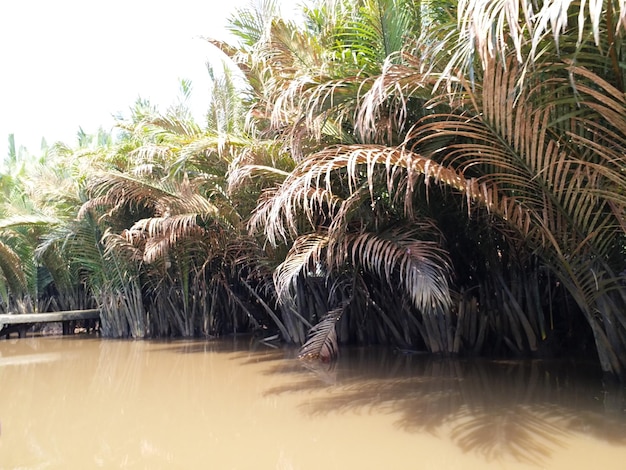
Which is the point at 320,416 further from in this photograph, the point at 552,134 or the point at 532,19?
the point at 532,19

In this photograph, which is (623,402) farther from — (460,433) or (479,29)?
(479,29)

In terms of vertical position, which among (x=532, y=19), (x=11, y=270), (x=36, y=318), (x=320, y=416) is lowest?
(x=320, y=416)

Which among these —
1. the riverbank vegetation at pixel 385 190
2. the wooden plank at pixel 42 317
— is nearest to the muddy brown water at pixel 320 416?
the riverbank vegetation at pixel 385 190

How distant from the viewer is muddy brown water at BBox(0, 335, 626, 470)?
2928 millimetres

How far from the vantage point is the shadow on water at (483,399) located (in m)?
3.08

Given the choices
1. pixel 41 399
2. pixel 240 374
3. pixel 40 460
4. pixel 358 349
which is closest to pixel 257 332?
pixel 358 349

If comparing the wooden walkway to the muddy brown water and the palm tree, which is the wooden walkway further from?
the palm tree

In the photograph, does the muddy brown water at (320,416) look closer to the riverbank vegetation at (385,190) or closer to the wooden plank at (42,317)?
the riverbank vegetation at (385,190)

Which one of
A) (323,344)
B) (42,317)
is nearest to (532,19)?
(323,344)

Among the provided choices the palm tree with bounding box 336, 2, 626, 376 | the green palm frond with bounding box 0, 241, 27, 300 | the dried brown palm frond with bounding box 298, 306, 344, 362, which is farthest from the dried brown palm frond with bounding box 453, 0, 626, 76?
the green palm frond with bounding box 0, 241, 27, 300

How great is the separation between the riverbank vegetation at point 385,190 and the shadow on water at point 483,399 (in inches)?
17.3

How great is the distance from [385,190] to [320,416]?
250 cm

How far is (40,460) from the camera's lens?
10.3 ft

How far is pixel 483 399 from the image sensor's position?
13.1 ft
